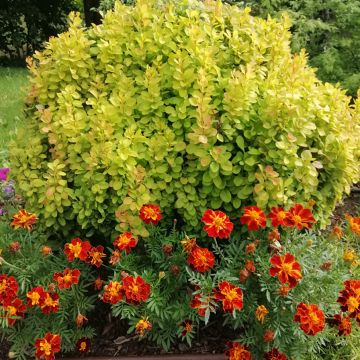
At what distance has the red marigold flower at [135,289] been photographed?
2.25m

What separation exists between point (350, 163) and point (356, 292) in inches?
33.1

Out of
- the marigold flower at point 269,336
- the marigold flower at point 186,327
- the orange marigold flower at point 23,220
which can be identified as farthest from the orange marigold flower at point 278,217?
the orange marigold flower at point 23,220

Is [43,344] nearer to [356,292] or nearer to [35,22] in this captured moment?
[356,292]

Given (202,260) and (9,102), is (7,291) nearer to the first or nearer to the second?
(202,260)

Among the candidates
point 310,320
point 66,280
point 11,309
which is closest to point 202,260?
point 310,320

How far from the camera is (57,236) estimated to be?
117 inches

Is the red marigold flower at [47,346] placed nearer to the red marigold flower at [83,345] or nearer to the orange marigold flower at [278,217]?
the red marigold flower at [83,345]

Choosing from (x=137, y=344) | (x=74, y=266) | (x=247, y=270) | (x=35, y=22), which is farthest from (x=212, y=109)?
(x=35, y=22)

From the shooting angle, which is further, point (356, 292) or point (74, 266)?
point (74, 266)

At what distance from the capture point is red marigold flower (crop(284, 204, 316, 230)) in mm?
2342

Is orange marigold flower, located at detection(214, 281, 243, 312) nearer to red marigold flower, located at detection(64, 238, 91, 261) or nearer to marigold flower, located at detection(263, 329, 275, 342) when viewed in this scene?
marigold flower, located at detection(263, 329, 275, 342)

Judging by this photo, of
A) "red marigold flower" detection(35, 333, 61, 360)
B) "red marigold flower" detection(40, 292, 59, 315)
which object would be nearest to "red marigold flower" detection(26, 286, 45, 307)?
"red marigold flower" detection(40, 292, 59, 315)

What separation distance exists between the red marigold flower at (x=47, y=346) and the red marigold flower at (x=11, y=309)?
0.50 ft

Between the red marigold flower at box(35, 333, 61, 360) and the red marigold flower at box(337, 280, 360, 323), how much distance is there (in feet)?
3.95
